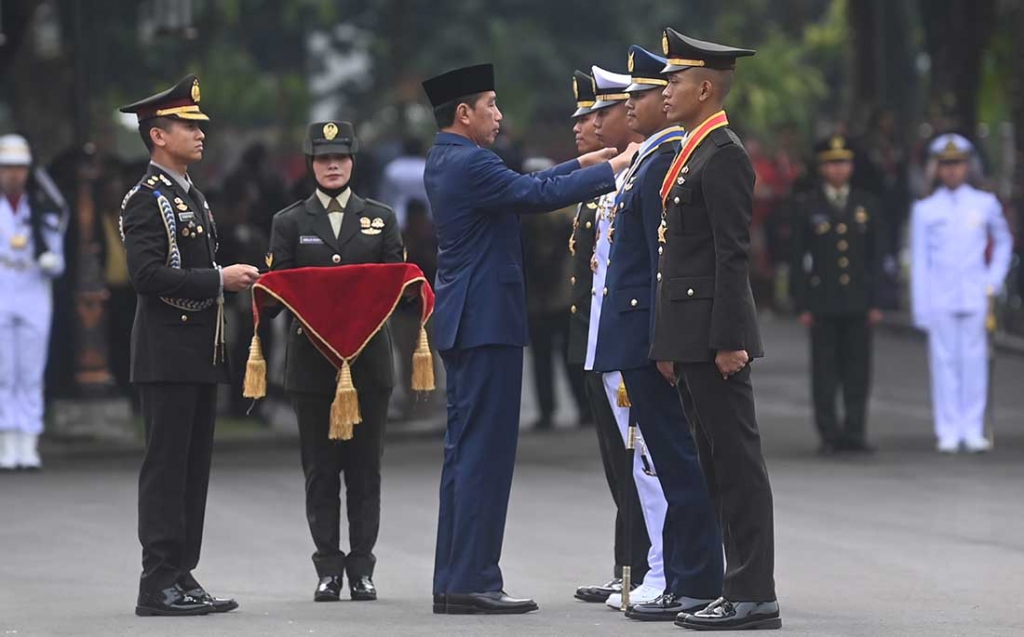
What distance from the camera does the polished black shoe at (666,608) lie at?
31.8ft

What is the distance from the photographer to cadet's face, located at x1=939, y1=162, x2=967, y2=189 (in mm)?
17406

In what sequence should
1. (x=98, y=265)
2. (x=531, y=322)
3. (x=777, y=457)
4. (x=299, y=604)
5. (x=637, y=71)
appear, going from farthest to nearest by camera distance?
1. (x=531, y=322)
2. (x=98, y=265)
3. (x=777, y=457)
4. (x=299, y=604)
5. (x=637, y=71)

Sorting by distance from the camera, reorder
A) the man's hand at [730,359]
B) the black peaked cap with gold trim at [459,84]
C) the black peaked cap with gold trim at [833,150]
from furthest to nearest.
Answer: the black peaked cap with gold trim at [833,150] → the black peaked cap with gold trim at [459,84] → the man's hand at [730,359]

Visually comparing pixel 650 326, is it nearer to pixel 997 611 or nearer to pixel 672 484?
pixel 672 484

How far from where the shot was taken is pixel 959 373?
1744cm

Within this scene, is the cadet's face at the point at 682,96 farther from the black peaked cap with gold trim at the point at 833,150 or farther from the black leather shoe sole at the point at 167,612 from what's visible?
the black peaked cap with gold trim at the point at 833,150

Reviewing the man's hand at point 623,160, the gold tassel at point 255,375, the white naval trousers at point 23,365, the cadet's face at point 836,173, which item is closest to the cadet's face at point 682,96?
the man's hand at point 623,160

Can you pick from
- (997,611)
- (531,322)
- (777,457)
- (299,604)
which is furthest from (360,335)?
(531,322)

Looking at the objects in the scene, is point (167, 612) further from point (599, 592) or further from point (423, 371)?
point (599, 592)

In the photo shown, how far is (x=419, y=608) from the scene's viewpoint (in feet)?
34.0

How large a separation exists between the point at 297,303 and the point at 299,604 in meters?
1.31

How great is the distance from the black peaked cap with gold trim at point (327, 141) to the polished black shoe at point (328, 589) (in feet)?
6.32

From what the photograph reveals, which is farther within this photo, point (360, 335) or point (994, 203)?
point (994, 203)

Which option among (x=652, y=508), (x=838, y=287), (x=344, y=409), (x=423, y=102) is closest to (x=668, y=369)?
(x=652, y=508)
